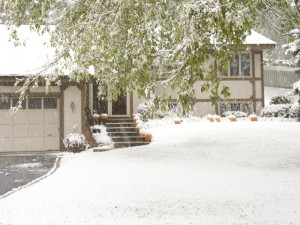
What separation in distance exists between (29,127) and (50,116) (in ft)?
3.23

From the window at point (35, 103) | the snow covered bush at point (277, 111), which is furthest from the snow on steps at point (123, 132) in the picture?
the snow covered bush at point (277, 111)

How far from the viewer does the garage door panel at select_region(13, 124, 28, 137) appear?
19.0m

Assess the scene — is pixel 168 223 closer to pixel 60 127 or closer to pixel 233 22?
pixel 233 22

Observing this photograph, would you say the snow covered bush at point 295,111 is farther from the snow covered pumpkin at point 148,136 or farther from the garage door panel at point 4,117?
the garage door panel at point 4,117

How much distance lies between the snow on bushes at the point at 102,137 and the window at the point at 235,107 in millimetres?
6930

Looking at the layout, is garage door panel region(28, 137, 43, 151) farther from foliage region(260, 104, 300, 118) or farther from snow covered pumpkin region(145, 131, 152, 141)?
foliage region(260, 104, 300, 118)

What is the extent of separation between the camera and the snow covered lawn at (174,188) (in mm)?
7484

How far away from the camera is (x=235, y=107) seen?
80.4 feet

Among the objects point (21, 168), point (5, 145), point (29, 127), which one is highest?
point (29, 127)

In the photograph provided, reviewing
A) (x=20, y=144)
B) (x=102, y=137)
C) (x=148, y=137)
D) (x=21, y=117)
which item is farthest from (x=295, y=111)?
(x=20, y=144)

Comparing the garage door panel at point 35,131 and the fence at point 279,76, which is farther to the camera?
the fence at point 279,76

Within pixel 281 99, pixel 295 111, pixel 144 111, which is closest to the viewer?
pixel 295 111

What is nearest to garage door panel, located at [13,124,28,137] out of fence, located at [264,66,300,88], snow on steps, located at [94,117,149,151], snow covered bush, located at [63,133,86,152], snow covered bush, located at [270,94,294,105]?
snow covered bush, located at [63,133,86,152]

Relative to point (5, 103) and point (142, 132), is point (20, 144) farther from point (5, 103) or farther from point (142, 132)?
point (142, 132)
